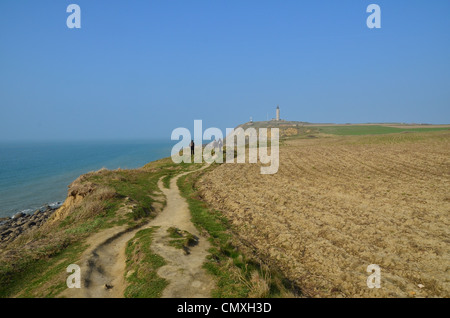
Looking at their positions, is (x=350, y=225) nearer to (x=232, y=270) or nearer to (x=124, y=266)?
(x=232, y=270)

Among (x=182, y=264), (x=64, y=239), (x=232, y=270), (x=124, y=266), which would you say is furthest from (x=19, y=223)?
(x=232, y=270)

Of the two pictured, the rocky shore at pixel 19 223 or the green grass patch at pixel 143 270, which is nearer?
the green grass patch at pixel 143 270

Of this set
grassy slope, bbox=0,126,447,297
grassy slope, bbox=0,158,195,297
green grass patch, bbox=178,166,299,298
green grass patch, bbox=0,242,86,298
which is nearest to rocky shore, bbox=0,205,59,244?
grassy slope, bbox=0,158,195,297

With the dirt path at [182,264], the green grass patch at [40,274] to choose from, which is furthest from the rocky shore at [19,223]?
the dirt path at [182,264]

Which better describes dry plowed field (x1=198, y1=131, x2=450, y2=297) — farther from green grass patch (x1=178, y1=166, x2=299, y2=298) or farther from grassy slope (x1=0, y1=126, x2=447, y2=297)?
grassy slope (x1=0, y1=126, x2=447, y2=297)

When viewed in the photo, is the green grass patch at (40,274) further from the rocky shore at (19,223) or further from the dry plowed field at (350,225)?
the rocky shore at (19,223)

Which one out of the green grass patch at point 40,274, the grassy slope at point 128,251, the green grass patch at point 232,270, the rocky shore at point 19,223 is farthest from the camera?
the rocky shore at point 19,223
